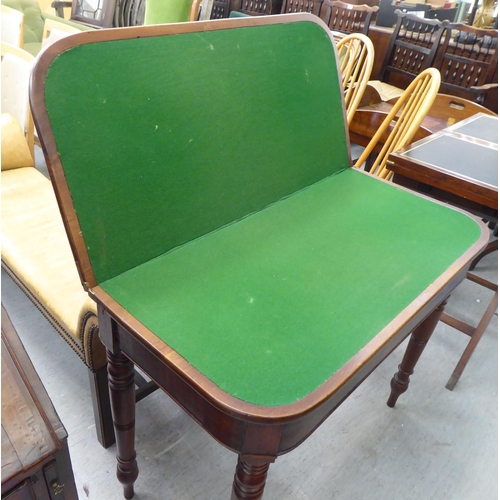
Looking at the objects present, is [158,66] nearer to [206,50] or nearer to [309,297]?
[206,50]

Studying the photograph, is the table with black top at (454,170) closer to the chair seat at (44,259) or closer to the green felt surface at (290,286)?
the green felt surface at (290,286)

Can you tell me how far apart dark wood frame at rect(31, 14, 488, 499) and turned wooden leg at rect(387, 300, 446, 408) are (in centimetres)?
34

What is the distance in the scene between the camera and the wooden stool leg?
1.46 metres

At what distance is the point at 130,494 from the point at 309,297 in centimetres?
78

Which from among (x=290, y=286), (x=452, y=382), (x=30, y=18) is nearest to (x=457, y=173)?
(x=452, y=382)

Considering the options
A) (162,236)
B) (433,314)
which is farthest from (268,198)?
(433,314)

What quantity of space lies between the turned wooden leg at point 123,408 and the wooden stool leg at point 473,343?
1.11 metres

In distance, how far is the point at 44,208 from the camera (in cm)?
145

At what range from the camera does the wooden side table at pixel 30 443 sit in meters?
0.59

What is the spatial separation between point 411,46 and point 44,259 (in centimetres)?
295

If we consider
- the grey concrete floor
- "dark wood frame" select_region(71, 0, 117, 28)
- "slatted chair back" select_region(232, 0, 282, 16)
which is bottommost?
the grey concrete floor

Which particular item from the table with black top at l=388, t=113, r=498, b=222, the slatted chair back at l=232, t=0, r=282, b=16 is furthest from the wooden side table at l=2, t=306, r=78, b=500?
the slatted chair back at l=232, t=0, r=282, b=16

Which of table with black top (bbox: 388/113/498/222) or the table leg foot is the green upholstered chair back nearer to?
table with black top (bbox: 388/113/498/222)

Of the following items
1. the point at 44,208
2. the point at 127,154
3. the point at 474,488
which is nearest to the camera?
the point at 127,154
